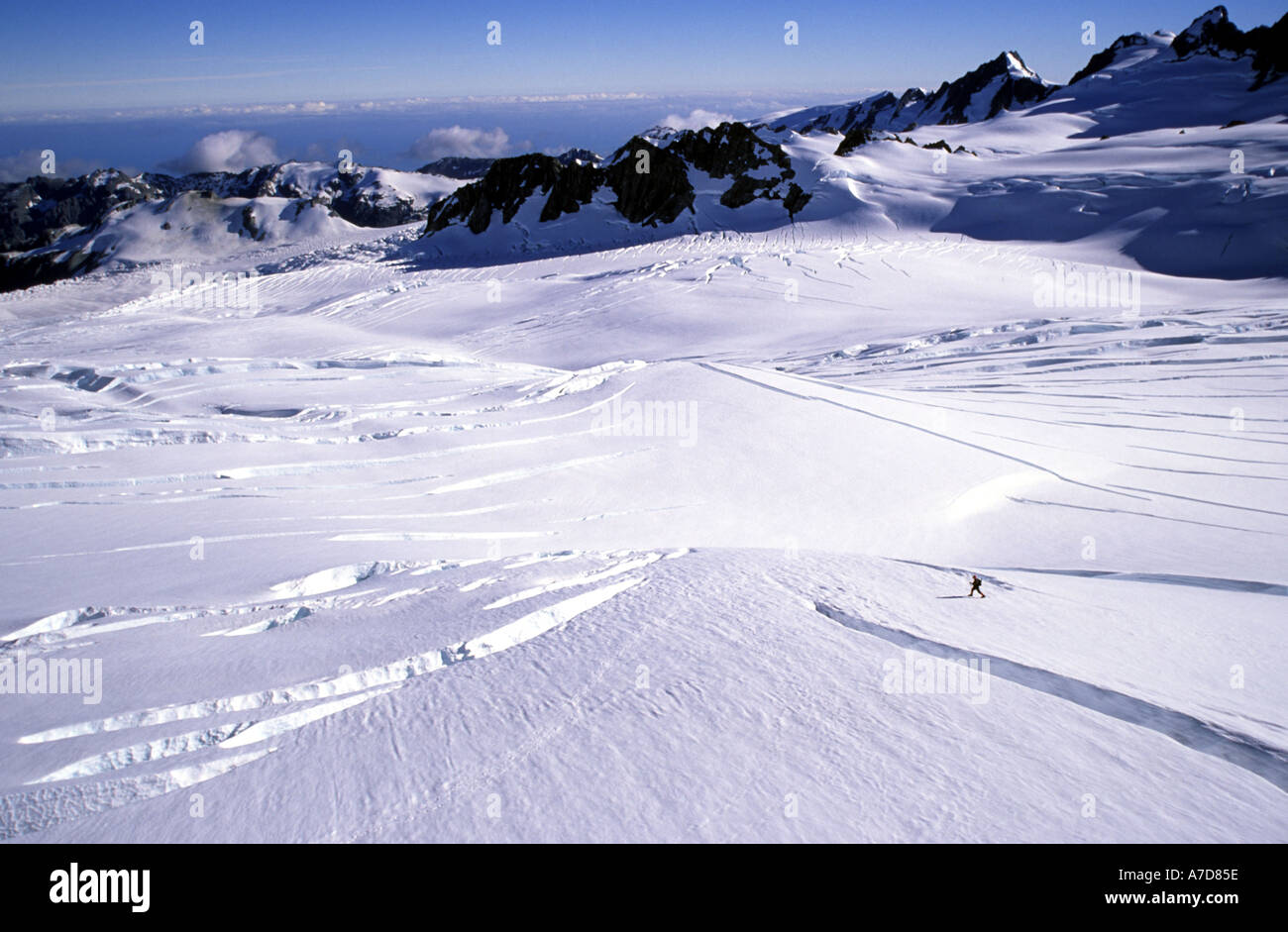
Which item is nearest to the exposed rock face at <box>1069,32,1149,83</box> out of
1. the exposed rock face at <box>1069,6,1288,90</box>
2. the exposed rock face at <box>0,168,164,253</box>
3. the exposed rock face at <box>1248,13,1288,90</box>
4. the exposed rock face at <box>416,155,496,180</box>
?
the exposed rock face at <box>1069,6,1288,90</box>

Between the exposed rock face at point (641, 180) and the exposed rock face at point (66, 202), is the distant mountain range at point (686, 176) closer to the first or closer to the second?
the exposed rock face at point (641, 180)

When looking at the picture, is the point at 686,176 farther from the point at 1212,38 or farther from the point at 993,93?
the point at 993,93

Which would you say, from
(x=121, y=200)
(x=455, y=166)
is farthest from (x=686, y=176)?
(x=121, y=200)

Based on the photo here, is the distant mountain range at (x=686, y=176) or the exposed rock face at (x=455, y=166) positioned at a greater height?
the exposed rock face at (x=455, y=166)

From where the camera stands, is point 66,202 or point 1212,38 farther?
point 66,202

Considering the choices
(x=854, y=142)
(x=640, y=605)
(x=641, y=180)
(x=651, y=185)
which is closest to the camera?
(x=640, y=605)

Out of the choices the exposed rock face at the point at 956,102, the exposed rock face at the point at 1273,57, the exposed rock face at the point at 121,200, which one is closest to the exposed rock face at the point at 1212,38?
the exposed rock face at the point at 1273,57
